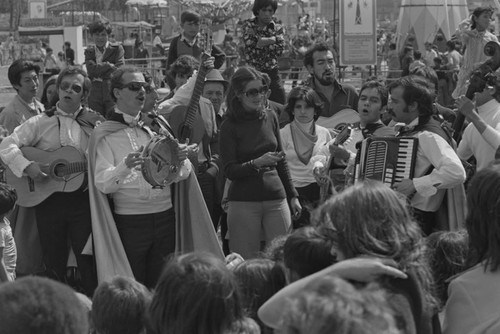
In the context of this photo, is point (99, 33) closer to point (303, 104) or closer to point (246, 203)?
point (303, 104)

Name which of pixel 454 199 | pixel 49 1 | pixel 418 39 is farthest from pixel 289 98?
pixel 49 1

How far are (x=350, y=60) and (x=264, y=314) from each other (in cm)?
1018

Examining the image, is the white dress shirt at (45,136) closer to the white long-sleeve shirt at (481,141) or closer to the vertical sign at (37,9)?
the white long-sleeve shirt at (481,141)

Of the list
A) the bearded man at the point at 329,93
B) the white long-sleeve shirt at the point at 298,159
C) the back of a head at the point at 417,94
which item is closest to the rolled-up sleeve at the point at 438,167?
the back of a head at the point at 417,94

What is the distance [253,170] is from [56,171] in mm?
1402

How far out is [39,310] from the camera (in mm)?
2521

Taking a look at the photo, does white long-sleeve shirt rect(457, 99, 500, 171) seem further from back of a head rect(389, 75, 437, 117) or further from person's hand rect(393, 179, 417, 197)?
person's hand rect(393, 179, 417, 197)

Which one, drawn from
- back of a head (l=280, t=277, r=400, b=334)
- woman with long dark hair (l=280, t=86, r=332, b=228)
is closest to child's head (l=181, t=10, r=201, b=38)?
woman with long dark hair (l=280, t=86, r=332, b=228)

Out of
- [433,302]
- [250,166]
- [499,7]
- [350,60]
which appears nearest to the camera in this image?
[433,302]

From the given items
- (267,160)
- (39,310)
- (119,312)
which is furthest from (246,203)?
(39,310)

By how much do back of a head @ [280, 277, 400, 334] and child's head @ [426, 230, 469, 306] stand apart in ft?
7.23

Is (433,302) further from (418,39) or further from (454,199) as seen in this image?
(418,39)

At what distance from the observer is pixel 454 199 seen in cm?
632

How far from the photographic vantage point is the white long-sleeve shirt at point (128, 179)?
6.21m
